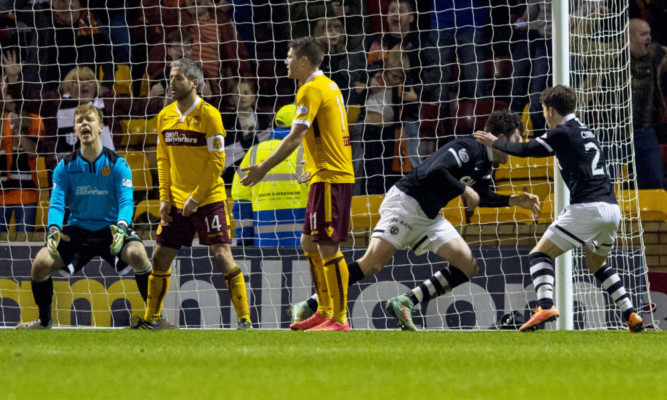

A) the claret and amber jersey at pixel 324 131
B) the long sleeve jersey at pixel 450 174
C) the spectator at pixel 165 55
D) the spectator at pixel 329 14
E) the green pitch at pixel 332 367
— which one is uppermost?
the spectator at pixel 329 14

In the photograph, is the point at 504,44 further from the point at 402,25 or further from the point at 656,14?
the point at 656,14

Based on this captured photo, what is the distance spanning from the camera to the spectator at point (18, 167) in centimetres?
953

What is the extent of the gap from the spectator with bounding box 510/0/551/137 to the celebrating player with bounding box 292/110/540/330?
2.11 meters

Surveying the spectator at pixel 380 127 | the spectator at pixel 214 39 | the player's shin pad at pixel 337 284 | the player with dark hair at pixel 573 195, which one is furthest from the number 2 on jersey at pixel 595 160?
the spectator at pixel 214 39

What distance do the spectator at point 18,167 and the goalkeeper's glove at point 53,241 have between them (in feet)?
9.24

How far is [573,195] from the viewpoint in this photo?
20.0 ft

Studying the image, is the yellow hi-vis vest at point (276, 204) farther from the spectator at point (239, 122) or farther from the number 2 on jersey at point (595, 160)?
the number 2 on jersey at point (595, 160)

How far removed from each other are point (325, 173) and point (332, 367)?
225cm

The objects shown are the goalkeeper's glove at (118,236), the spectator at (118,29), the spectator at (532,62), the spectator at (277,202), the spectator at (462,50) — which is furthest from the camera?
the spectator at (118,29)

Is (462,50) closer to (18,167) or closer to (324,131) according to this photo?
(324,131)

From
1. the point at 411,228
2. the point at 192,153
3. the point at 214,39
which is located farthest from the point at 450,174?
the point at 214,39

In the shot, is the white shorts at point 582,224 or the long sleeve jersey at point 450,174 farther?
the long sleeve jersey at point 450,174

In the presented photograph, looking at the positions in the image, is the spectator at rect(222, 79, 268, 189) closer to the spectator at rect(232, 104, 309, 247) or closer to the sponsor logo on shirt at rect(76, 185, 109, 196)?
the spectator at rect(232, 104, 309, 247)

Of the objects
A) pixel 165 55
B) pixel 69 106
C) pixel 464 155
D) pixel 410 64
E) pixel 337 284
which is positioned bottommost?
pixel 337 284
